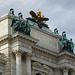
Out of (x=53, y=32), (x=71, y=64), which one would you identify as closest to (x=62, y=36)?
(x=53, y=32)

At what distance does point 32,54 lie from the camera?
4144 cm

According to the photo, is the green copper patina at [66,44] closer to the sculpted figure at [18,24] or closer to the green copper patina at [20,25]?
the green copper patina at [20,25]

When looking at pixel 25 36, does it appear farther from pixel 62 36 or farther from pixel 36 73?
pixel 62 36

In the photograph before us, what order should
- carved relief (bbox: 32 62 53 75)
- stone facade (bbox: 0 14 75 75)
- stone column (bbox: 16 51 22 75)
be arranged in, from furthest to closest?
1. carved relief (bbox: 32 62 53 75)
2. stone facade (bbox: 0 14 75 75)
3. stone column (bbox: 16 51 22 75)

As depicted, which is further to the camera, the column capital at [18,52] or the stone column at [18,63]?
the column capital at [18,52]

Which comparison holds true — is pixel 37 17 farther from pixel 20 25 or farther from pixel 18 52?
pixel 18 52

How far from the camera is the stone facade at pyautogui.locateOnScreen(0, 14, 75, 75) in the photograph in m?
38.7

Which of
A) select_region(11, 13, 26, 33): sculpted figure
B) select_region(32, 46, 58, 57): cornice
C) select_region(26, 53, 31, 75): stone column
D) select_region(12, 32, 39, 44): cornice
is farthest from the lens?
select_region(32, 46, 58, 57): cornice

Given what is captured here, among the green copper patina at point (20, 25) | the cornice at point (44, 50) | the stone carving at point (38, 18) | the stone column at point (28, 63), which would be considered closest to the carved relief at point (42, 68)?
the stone column at point (28, 63)

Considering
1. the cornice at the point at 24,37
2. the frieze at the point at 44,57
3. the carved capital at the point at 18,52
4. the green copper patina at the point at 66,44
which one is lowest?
the carved capital at the point at 18,52

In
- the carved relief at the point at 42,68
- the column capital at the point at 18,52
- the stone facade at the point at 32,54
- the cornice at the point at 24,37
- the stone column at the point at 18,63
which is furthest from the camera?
the carved relief at the point at 42,68

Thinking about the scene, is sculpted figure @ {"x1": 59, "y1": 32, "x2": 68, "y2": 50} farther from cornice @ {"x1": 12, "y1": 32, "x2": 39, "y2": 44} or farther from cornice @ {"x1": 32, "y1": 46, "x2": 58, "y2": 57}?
cornice @ {"x1": 12, "y1": 32, "x2": 39, "y2": 44}

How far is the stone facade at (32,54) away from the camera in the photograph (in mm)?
38656

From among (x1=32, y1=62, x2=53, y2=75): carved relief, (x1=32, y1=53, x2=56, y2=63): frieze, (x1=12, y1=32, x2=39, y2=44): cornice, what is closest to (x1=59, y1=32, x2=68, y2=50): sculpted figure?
(x1=32, y1=53, x2=56, y2=63): frieze
